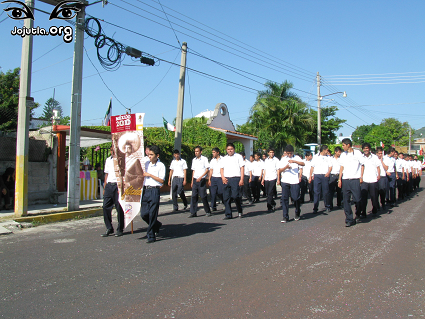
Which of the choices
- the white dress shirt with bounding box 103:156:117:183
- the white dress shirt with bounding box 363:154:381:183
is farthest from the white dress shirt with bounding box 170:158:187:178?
the white dress shirt with bounding box 363:154:381:183

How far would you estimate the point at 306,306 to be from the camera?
12.0ft

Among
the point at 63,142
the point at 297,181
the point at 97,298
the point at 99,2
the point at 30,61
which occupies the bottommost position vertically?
the point at 97,298

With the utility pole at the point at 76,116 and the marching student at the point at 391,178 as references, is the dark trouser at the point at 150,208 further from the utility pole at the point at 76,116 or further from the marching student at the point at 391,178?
the marching student at the point at 391,178

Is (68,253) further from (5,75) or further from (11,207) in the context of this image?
(5,75)

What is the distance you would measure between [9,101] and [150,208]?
15363 millimetres

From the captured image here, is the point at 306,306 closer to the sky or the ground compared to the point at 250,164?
closer to the ground

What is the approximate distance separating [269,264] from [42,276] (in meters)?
3.01

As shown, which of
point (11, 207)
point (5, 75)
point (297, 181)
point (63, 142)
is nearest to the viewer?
point (297, 181)

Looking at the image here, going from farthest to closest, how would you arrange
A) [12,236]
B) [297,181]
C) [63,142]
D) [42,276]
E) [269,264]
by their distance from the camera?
1. [63,142]
2. [297,181]
3. [12,236]
4. [269,264]
5. [42,276]

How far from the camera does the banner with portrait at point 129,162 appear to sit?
21.7 ft

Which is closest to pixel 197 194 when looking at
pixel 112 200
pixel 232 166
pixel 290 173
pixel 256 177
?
pixel 232 166

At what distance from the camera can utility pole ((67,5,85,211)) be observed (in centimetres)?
994

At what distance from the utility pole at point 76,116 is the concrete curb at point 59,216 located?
1.06 feet

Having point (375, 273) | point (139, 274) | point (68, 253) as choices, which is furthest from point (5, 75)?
point (375, 273)
